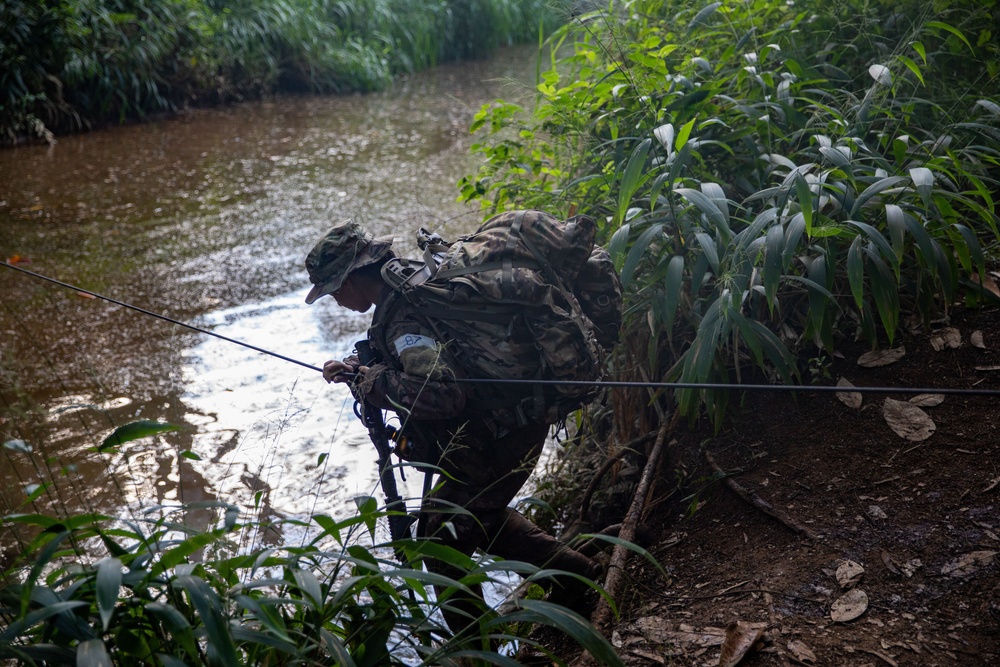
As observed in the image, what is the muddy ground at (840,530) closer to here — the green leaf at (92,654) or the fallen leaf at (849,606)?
the fallen leaf at (849,606)

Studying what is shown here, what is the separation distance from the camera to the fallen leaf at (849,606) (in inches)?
89.8

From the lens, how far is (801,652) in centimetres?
218

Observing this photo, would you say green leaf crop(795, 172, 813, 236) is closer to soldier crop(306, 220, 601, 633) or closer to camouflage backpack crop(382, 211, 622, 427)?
camouflage backpack crop(382, 211, 622, 427)

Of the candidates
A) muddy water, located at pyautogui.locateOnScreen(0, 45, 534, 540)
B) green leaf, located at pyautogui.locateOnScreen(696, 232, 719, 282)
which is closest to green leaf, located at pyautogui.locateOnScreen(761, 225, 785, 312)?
green leaf, located at pyautogui.locateOnScreen(696, 232, 719, 282)

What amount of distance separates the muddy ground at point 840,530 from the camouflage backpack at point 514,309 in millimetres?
653

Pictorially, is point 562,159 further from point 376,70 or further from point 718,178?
point 376,70

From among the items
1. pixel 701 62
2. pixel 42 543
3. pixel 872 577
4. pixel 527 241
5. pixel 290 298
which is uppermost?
pixel 701 62

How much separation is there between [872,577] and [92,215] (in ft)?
23.2

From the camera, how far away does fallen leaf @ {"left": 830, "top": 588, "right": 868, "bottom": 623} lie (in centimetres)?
228

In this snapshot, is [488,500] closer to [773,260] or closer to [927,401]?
[773,260]

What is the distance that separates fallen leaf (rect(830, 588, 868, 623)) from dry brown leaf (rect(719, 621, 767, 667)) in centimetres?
19

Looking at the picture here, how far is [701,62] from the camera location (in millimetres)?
3746

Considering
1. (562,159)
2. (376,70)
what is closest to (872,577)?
(562,159)

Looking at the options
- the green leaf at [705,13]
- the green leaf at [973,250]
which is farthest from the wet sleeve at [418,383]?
the green leaf at [705,13]
